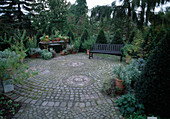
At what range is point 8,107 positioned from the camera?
283 centimetres

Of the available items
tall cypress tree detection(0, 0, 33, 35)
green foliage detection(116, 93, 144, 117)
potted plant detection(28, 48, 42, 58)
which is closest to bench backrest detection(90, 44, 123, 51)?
potted plant detection(28, 48, 42, 58)

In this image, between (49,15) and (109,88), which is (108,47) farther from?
(49,15)

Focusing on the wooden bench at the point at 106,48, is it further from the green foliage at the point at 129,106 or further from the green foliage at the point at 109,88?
the green foliage at the point at 129,106

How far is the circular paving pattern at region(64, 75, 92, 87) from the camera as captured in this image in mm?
4191

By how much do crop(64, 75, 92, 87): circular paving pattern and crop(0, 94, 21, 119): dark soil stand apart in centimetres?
178

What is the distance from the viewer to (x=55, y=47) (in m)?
10.6

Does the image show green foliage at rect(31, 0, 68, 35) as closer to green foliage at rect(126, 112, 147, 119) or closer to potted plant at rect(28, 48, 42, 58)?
potted plant at rect(28, 48, 42, 58)

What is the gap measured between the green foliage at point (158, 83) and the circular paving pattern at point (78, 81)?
2.22 m

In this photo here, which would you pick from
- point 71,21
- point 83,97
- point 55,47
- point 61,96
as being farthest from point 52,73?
point 71,21

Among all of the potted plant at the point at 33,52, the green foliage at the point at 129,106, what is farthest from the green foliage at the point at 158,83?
the potted plant at the point at 33,52

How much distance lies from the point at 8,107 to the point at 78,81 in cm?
233

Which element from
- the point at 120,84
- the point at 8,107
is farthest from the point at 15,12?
the point at 120,84

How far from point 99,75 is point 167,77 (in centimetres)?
299

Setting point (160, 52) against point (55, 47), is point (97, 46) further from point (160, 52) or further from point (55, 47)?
point (160, 52)
